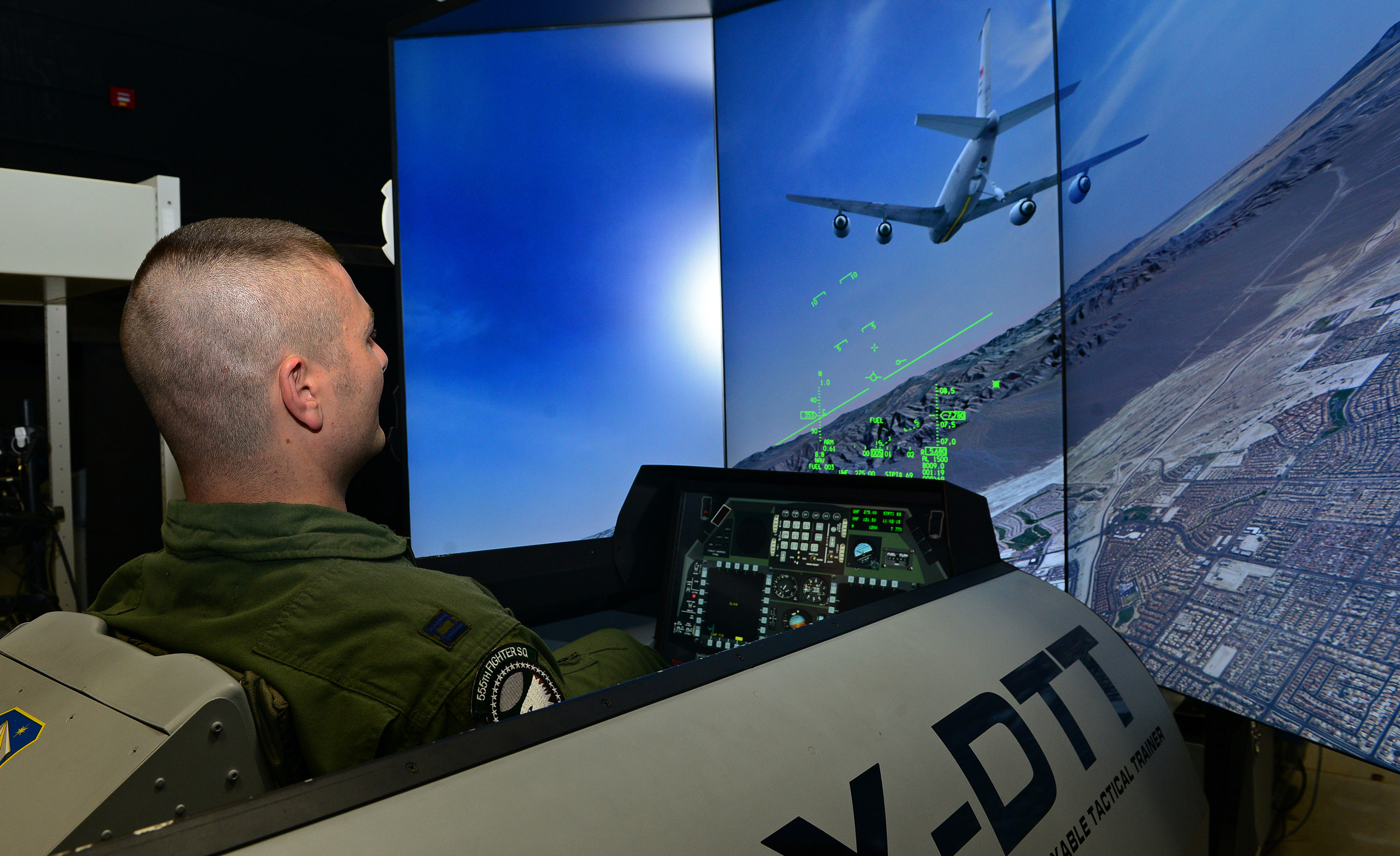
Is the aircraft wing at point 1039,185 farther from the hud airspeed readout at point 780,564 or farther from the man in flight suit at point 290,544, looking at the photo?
the man in flight suit at point 290,544

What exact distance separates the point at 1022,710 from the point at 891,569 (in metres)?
0.48

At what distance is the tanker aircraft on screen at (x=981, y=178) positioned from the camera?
2.18 m

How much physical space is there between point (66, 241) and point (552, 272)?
4.41 ft

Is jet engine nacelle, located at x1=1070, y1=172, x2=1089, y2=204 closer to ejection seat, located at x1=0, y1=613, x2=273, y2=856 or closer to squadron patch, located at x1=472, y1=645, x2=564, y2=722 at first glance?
squadron patch, located at x1=472, y1=645, x2=564, y2=722

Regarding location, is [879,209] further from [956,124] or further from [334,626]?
[334,626]

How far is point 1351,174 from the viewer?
1430 mm

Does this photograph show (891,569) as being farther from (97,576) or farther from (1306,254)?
(97,576)

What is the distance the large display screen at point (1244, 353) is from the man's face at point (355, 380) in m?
1.57

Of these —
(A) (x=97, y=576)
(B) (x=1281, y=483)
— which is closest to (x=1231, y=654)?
(B) (x=1281, y=483)

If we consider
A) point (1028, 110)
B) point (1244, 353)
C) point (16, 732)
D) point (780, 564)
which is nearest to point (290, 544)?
point (16, 732)

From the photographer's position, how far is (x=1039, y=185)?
2227 mm

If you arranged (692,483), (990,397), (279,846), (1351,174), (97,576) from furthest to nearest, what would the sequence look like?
(97,576) → (990,397) → (692,483) → (1351,174) → (279,846)

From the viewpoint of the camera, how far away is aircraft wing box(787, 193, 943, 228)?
97.4 inches

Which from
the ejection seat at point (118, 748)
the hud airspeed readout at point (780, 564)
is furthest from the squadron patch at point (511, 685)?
the hud airspeed readout at point (780, 564)
